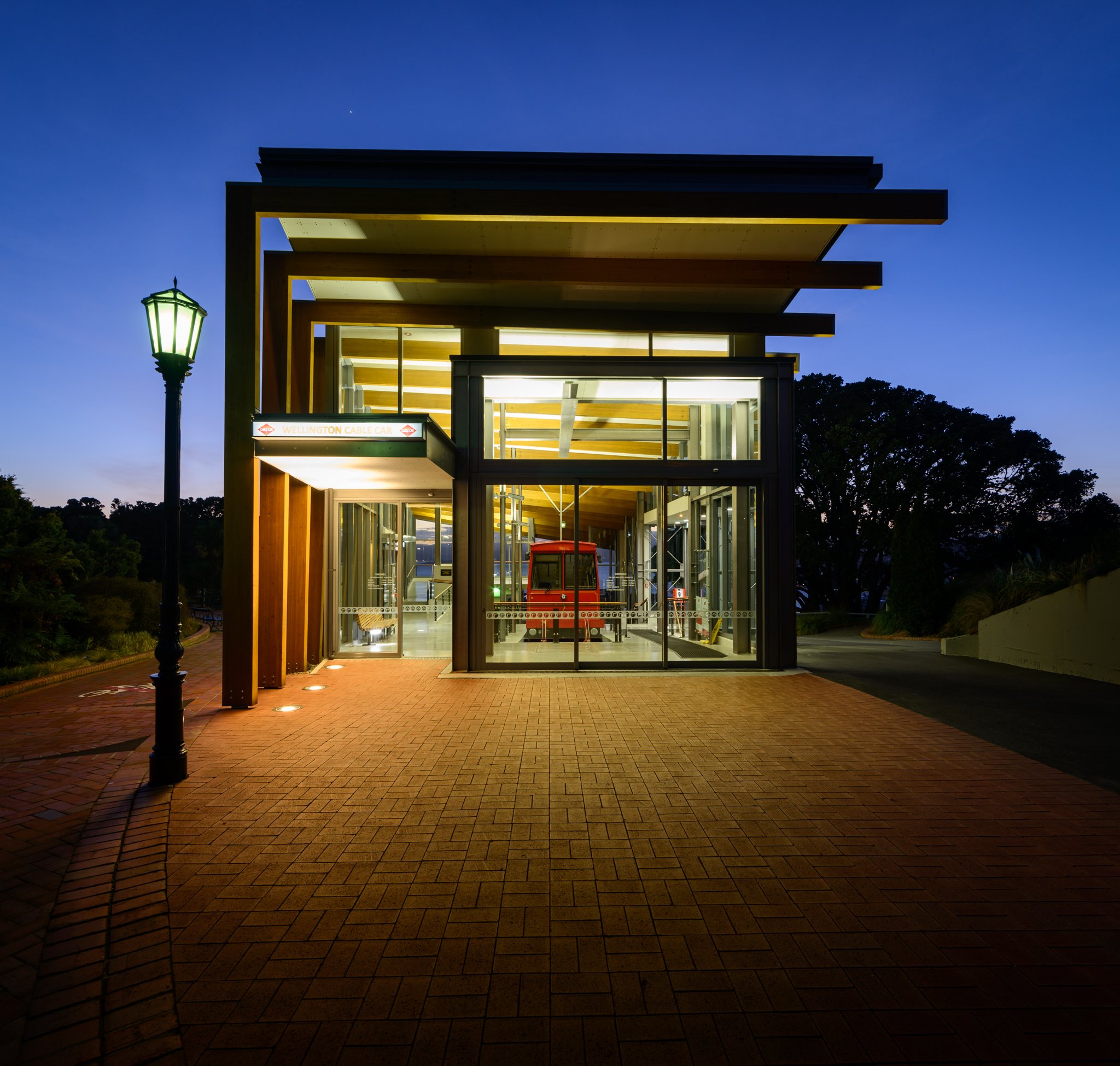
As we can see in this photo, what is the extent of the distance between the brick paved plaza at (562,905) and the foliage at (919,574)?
12.4 metres

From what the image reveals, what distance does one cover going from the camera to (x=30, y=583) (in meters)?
10.5

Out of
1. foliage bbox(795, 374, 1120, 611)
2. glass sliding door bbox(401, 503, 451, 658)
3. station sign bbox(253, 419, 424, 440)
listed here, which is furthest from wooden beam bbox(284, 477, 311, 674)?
foliage bbox(795, 374, 1120, 611)

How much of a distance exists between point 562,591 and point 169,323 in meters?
7.47

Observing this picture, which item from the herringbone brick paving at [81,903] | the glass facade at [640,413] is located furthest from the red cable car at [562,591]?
the herringbone brick paving at [81,903]

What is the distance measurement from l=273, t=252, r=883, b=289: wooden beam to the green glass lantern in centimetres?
456

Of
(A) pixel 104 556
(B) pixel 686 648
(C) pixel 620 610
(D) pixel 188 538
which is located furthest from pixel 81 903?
(D) pixel 188 538

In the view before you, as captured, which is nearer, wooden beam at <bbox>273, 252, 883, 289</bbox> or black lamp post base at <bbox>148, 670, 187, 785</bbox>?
black lamp post base at <bbox>148, 670, 187, 785</bbox>

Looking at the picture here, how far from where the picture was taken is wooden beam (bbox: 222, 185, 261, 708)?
316 inches

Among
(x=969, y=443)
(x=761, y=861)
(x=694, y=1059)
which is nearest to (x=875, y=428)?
(x=969, y=443)

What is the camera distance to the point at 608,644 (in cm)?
1115

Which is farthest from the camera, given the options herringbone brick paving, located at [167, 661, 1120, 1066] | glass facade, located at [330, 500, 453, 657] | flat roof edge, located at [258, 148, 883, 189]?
glass facade, located at [330, 500, 453, 657]

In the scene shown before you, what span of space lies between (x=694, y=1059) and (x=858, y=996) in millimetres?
799

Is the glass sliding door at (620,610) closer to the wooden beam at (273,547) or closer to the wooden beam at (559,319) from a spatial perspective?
the wooden beam at (559,319)

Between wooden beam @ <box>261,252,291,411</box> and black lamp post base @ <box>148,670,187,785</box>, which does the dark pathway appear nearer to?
black lamp post base @ <box>148,670,187,785</box>
